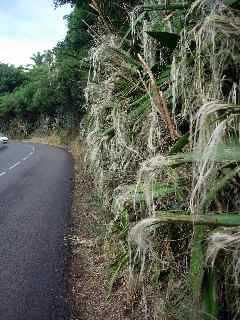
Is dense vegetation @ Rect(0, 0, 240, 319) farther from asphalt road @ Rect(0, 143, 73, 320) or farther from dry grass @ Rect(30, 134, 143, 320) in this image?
asphalt road @ Rect(0, 143, 73, 320)

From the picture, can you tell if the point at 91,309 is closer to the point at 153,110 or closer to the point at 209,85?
the point at 153,110

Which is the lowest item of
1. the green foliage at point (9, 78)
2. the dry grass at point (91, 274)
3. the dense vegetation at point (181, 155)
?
the dry grass at point (91, 274)

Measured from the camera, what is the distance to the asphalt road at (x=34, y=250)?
5172mm

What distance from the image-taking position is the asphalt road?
517cm

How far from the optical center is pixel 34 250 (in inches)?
284

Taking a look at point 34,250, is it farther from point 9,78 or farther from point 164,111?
point 9,78

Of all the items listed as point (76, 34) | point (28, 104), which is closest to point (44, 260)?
point (76, 34)

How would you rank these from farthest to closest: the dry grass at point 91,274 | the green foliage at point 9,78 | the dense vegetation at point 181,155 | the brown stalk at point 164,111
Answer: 1. the green foliage at point 9,78
2. the dry grass at point 91,274
3. the brown stalk at point 164,111
4. the dense vegetation at point 181,155

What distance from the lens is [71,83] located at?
24.6m

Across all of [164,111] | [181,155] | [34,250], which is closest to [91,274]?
[34,250]

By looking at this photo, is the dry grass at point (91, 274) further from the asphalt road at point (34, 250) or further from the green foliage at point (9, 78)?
the green foliage at point (9, 78)

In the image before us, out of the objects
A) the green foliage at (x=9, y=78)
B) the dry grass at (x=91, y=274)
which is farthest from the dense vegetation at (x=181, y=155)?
the green foliage at (x=9, y=78)

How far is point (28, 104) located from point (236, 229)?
47.3 metres

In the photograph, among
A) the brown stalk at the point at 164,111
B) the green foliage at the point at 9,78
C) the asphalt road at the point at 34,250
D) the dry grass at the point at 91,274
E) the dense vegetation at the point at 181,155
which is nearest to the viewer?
the dense vegetation at the point at 181,155
